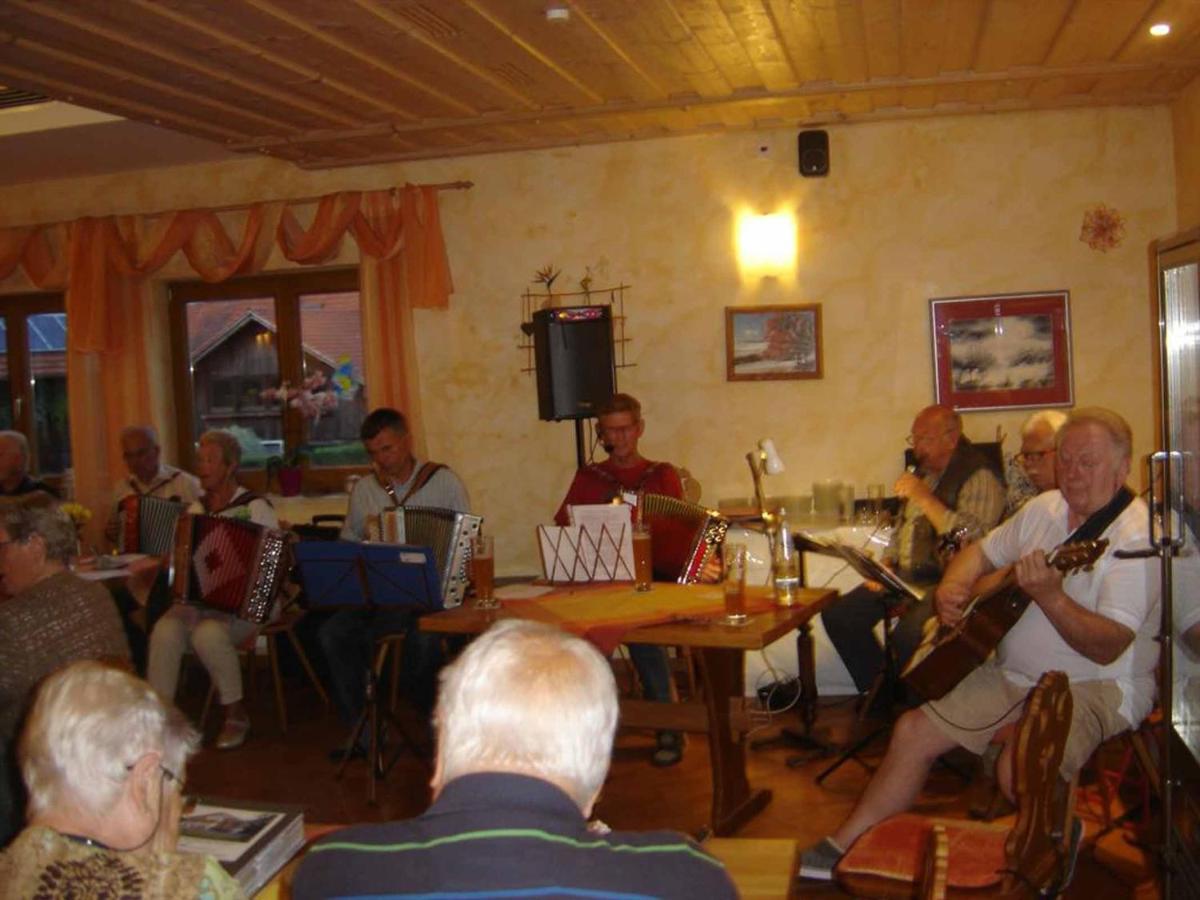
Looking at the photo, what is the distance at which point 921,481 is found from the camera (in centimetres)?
529

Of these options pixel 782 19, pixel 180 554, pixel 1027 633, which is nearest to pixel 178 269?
pixel 180 554

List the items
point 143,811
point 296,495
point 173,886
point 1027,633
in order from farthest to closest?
point 296,495 < point 1027,633 < point 143,811 < point 173,886

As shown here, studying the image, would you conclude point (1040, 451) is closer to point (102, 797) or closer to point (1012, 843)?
point (1012, 843)

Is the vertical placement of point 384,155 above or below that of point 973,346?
above

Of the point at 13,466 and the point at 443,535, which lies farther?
the point at 13,466

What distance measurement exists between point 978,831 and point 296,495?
17.5 ft

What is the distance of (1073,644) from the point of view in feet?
10.6

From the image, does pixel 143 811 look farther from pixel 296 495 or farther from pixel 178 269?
pixel 178 269

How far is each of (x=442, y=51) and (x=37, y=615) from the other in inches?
109

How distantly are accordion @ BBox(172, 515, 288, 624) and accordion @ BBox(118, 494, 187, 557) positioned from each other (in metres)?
0.44

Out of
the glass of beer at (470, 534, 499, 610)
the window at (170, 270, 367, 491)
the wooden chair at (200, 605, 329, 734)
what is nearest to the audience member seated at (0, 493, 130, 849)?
the glass of beer at (470, 534, 499, 610)

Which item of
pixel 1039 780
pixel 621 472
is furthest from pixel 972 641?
pixel 621 472

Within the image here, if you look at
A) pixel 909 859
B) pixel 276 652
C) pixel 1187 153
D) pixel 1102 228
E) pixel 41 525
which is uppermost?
pixel 1187 153

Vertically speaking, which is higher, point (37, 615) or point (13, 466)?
point (13, 466)
